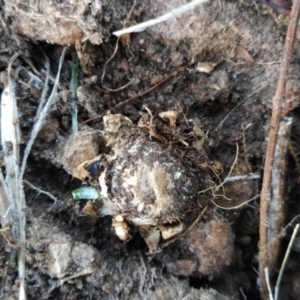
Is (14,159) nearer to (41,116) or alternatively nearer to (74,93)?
(41,116)

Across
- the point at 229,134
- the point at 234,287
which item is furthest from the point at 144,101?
the point at 234,287

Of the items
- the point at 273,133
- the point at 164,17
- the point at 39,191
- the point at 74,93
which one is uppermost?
the point at 164,17

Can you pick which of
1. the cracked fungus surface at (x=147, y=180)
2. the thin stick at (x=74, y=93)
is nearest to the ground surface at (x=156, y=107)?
the thin stick at (x=74, y=93)

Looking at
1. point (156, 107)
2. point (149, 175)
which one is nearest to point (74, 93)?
point (156, 107)

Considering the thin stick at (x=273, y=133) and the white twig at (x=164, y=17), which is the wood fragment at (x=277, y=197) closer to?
the thin stick at (x=273, y=133)

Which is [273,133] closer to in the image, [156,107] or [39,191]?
[156,107]

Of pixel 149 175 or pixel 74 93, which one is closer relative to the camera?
pixel 149 175

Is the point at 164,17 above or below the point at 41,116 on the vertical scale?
above
